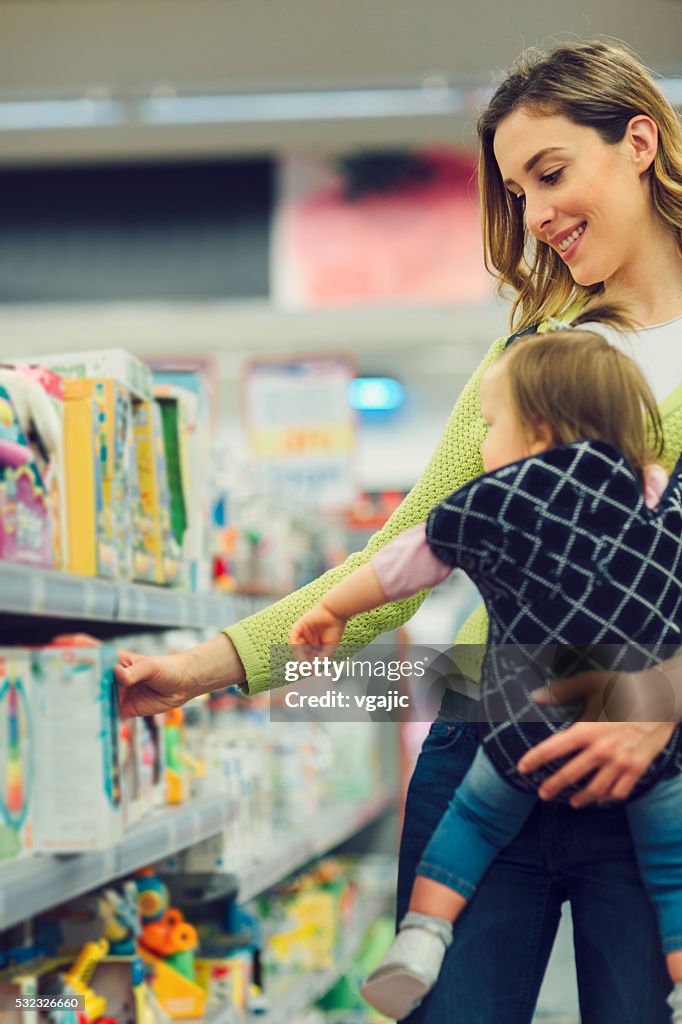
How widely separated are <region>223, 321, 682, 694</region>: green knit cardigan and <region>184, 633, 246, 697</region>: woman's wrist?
13 mm

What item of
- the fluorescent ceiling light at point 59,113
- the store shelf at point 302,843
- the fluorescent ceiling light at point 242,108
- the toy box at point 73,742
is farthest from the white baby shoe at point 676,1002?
the fluorescent ceiling light at point 59,113

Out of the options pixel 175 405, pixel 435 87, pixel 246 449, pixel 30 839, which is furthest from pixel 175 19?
pixel 30 839

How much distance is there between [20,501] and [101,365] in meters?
0.44

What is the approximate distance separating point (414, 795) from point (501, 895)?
13cm

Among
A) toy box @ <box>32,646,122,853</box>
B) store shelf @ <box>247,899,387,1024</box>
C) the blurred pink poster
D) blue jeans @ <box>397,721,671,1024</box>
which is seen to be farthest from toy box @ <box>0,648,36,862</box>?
the blurred pink poster

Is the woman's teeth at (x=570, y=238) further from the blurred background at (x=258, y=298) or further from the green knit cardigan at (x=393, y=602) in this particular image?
the blurred background at (x=258, y=298)

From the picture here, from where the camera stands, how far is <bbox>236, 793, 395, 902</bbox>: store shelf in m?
2.51

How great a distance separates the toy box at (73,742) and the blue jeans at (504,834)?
0.51 m

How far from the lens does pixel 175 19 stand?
494 cm

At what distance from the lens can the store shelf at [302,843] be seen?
251 cm

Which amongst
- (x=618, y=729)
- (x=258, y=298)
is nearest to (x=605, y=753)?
(x=618, y=729)

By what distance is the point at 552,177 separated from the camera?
3.76 ft

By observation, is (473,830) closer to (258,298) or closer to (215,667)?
(215,667)

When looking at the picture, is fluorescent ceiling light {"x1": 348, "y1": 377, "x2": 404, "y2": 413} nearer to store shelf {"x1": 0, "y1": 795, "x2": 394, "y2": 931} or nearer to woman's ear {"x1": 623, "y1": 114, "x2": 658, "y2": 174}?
store shelf {"x1": 0, "y1": 795, "x2": 394, "y2": 931}
